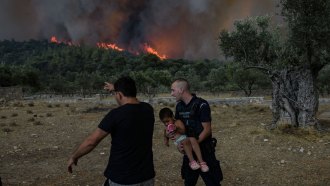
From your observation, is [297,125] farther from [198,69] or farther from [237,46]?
[198,69]

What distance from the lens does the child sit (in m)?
6.03

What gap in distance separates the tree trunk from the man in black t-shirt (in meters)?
13.6

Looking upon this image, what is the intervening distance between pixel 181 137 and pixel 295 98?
1354 cm

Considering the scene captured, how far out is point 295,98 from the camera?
1836 centimetres

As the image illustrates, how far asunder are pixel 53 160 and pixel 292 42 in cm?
1111

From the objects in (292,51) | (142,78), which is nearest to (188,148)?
(292,51)

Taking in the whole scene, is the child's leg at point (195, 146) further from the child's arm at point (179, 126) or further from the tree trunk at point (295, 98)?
the tree trunk at point (295, 98)

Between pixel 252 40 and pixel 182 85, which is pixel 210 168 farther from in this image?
pixel 252 40

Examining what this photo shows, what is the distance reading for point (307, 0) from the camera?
1584cm

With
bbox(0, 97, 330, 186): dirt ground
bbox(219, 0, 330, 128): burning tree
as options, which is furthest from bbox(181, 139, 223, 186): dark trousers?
bbox(219, 0, 330, 128): burning tree

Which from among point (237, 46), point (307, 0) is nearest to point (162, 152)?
point (307, 0)

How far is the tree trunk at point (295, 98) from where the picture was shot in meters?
→ 17.7

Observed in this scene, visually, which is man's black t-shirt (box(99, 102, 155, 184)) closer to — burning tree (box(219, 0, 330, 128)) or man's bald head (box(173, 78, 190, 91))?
man's bald head (box(173, 78, 190, 91))

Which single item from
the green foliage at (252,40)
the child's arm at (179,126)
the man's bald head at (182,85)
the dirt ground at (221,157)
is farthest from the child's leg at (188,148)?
the green foliage at (252,40)
